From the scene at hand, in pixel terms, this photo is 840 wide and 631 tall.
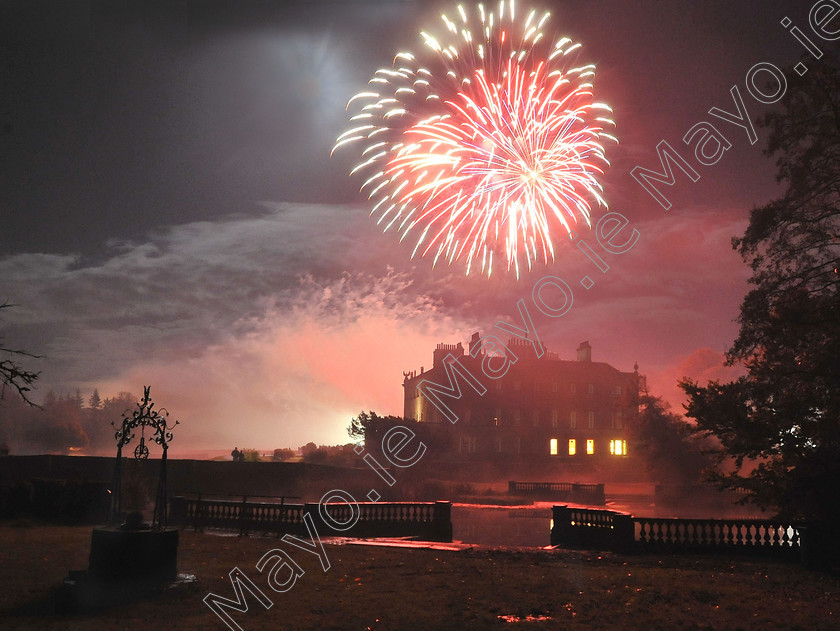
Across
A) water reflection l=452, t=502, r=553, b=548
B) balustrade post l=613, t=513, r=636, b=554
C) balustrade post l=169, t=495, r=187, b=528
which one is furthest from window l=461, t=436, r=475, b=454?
balustrade post l=613, t=513, r=636, b=554

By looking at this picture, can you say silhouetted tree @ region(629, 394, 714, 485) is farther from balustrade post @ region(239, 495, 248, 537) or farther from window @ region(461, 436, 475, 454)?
balustrade post @ region(239, 495, 248, 537)

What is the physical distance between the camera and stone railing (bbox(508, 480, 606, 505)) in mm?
52750

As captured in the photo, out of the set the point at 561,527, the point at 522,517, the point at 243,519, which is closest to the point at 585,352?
the point at 522,517

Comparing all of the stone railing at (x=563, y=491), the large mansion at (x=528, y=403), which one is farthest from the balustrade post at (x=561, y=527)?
the large mansion at (x=528, y=403)

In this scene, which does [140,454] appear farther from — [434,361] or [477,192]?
[434,361]

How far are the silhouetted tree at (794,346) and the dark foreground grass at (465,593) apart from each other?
2256 millimetres

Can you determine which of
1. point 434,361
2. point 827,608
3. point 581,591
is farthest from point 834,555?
point 434,361

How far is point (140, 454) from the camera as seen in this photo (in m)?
15.2

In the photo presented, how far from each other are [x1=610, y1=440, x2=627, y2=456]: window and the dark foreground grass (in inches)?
2309

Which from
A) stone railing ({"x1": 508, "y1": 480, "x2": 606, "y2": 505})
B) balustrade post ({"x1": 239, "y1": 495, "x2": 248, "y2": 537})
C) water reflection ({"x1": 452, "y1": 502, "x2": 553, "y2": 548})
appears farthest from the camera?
stone railing ({"x1": 508, "y1": 480, "x2": 606, "y2": 505})

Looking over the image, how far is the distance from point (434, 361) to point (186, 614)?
6370 cm

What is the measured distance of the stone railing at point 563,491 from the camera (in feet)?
173

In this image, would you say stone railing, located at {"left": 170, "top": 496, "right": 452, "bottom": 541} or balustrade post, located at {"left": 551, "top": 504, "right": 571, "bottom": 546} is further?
stone railing, located at {"left": 170, "top": 496, "right": 452, "bottom": 541}

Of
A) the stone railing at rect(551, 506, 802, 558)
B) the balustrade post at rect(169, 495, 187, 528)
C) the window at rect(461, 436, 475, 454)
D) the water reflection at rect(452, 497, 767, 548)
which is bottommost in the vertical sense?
the water reflection at rect(452, 497, 767, 548)
